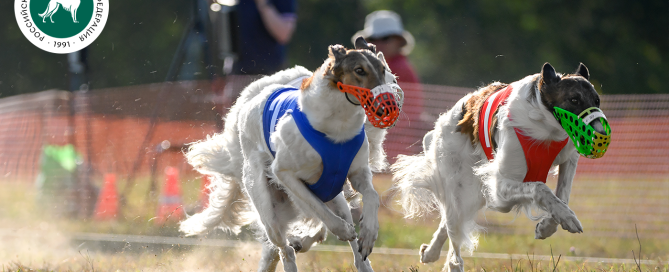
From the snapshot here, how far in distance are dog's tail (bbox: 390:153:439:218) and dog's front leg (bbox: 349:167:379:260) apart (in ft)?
3.56

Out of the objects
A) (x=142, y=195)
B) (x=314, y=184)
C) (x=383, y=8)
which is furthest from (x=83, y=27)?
(x=383, y=8)

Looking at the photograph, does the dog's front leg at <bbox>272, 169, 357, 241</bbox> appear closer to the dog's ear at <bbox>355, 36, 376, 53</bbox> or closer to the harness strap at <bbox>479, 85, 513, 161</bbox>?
the dog's ear at <bbox>355, 36, 376, 53</bbox>

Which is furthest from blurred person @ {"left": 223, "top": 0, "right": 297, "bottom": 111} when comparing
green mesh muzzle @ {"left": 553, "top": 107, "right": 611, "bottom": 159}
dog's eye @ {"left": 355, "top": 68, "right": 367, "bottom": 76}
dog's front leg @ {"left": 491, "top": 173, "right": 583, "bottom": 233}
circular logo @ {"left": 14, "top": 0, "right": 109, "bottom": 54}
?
green mesh muzzle @ {"left": 553, "top": 107, "right": 611, "bottom": 159}

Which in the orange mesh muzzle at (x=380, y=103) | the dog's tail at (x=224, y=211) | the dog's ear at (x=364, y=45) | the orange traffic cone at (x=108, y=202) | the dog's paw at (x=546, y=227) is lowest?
the orange traffic cone at (x=108, y=202)

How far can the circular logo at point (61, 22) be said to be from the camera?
7102mm

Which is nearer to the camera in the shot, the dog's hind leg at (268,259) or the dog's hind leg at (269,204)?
the dog's hind leg at (269,204)

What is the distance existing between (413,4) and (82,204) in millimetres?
17125

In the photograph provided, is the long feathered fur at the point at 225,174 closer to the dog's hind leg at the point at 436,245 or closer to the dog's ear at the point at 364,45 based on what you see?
the dog's ear at the point at 364,45

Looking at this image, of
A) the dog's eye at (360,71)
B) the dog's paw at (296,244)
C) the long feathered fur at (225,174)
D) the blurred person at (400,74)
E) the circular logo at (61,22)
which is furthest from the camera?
the blurred person at (400,74)

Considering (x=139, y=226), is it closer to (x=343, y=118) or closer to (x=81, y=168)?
(x=81, y=168)

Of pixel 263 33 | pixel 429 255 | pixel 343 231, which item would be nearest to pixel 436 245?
pixel 429 255

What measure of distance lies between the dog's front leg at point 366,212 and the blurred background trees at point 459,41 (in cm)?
1705

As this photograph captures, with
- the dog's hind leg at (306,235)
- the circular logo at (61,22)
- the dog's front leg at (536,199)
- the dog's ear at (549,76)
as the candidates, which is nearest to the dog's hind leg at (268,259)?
the dog's hind leg at (306,235)

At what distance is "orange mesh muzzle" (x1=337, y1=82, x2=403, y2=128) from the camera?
10.3ft
